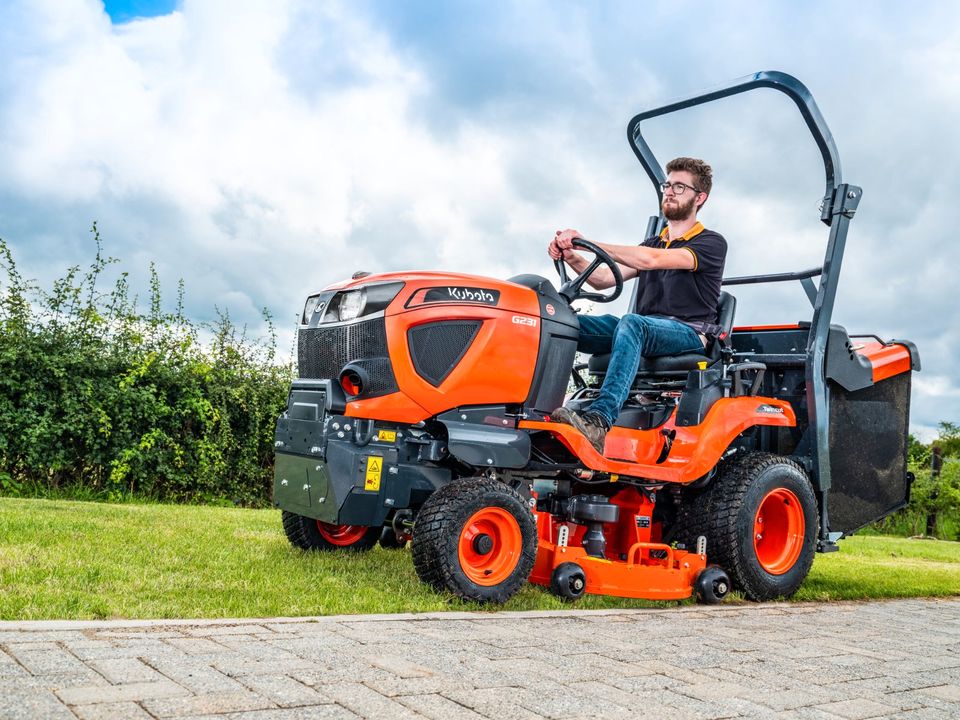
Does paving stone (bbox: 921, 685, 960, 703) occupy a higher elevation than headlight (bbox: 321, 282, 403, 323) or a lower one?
lower

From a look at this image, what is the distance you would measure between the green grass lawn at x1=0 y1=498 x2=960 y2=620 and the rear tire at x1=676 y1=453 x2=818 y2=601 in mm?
330

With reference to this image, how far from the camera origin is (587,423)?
494 cm

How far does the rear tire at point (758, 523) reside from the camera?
211 inches

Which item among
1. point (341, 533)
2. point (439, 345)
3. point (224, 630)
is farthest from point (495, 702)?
point (341, 533)

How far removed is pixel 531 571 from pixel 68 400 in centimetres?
618

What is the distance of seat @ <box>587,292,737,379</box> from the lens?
5.55 meters

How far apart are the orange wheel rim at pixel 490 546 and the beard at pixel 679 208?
7.36 ft

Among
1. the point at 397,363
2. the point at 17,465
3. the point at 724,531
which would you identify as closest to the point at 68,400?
the point at 17,465

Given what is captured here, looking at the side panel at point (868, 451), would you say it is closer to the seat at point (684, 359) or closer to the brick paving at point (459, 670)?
the seat at point (684, 359)

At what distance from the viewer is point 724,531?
533cm

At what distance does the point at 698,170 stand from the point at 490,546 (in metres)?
2.64

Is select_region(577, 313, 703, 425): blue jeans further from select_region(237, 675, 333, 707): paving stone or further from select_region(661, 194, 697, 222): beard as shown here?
select_region(237, 675, 333, 707): paving stone

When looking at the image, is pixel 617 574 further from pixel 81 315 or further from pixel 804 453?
pixel 81 315

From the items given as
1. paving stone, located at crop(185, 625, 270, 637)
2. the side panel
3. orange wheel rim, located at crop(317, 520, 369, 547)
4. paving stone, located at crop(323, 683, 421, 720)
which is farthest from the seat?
paving stone, located at crop(323, 683, 421, 720)
